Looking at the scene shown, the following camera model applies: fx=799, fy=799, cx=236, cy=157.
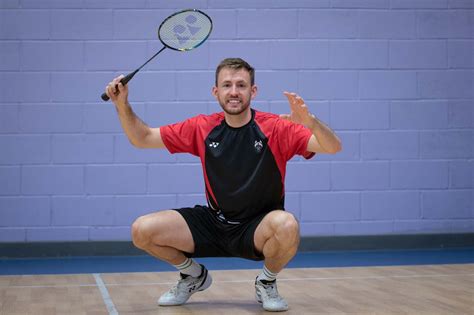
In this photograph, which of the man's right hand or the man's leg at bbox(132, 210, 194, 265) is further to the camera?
the man's leg at bbox(132, 210, 194, 265)

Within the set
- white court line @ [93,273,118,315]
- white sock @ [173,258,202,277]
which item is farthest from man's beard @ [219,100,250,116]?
white court line @ [93,273,118,315]

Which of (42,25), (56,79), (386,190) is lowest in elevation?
(386,190)

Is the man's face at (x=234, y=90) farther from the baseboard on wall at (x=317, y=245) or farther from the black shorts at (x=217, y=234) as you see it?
the baseboard on wall at (x=317, y=245)

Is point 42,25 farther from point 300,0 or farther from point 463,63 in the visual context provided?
point 463,63

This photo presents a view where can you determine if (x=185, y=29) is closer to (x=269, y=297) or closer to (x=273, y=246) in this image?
(x=273, y=246)

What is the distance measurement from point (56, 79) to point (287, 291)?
12.5ft

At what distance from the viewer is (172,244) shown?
189 inches

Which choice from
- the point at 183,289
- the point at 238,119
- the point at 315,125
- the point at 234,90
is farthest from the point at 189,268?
the point at 315,125

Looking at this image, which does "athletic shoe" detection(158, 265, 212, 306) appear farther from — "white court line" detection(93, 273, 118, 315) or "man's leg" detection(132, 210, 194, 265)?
"white court line" detection(93, 273, 118, 315)

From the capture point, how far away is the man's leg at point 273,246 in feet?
14.8

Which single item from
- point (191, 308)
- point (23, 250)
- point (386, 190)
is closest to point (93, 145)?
point (23, 250)

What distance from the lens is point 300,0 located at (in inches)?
330

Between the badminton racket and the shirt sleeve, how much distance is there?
0.44 meters

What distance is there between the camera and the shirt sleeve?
15.9ft
